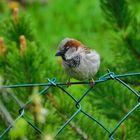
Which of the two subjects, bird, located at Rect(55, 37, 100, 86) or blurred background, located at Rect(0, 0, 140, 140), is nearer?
blurred background, located at Rect(0, 0, 140, 140)

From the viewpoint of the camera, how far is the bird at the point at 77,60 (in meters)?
2.79

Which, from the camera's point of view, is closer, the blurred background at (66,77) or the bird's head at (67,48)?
the blurred background at (66,77)

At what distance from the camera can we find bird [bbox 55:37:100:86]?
9.16ft

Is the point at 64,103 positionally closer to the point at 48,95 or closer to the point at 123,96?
the point at 48,95

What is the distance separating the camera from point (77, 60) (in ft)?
9.50

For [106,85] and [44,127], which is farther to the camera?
[106,85]

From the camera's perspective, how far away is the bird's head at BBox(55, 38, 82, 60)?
113 inches

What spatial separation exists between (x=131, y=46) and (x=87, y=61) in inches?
13.5

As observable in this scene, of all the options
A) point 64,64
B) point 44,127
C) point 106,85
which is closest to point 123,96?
point 106,85

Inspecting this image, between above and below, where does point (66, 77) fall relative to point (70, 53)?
below

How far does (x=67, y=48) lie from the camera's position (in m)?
2.86

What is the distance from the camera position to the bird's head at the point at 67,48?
287cm

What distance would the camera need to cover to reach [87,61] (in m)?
2.86

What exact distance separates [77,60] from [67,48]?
0.08 meters
